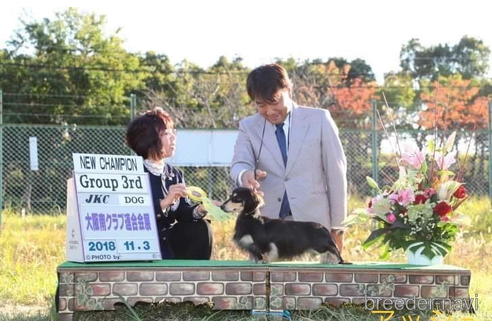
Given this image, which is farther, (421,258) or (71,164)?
(71,164)

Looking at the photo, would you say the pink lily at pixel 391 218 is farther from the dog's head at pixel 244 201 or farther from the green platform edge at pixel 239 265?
the dog's head at pixel 244 201

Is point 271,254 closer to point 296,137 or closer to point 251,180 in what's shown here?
point 251,180

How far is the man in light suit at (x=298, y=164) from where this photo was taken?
467 centimetres

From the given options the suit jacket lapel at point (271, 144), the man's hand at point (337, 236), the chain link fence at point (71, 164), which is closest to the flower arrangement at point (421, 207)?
the man's hand at point (337, 236)

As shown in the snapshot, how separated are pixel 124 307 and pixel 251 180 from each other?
1042mm

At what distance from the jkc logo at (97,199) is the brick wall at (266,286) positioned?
430mm

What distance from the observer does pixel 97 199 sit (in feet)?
14.5

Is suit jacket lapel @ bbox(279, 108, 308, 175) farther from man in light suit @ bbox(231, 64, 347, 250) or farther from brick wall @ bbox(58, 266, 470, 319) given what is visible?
brick wall @ bbox(58, 266, 470, 319)

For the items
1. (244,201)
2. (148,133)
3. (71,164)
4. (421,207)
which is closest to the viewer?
(244,201)

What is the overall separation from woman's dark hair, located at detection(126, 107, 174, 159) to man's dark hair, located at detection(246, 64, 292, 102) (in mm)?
703

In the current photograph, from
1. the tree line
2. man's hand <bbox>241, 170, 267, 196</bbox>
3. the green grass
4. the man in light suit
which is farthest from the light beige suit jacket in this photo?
the tree line

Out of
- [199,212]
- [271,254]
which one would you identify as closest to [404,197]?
[271,254]

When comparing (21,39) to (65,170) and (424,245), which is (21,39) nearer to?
(65,170)

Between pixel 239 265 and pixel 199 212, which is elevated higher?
pixel 199 212
